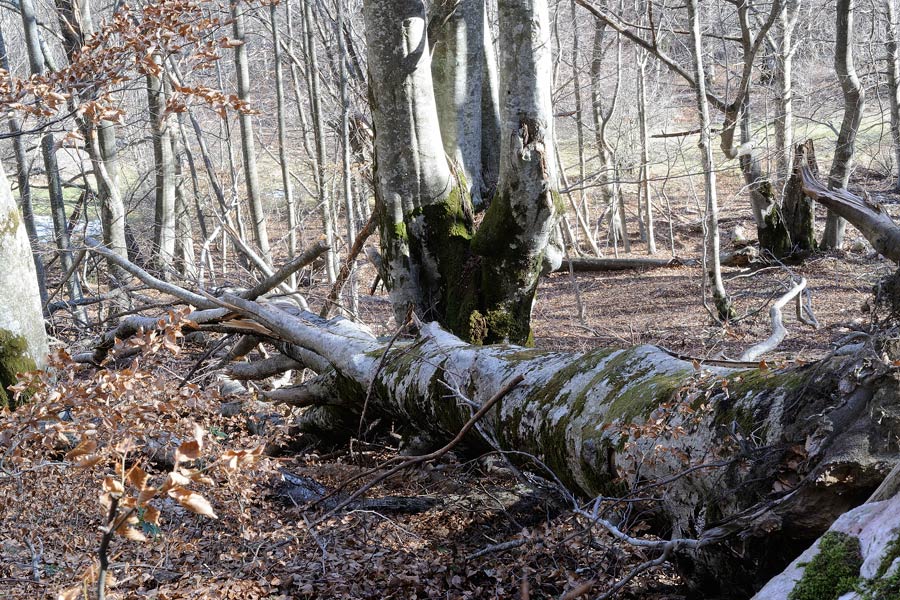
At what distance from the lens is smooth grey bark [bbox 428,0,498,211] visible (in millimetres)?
6527

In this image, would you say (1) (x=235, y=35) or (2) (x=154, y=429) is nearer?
(2) (x=154, y=429)

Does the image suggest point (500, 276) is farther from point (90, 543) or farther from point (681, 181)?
point (681, 181)

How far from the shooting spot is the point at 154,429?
126 inches

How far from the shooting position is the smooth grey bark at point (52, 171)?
907 centimetres

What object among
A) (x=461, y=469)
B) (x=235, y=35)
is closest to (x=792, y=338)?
(x=461, y=469)

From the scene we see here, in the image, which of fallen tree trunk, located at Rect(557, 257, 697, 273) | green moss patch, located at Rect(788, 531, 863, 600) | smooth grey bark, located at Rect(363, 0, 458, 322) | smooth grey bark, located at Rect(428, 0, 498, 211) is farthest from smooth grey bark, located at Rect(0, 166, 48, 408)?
fallen tree trunk, located at Rect(557, 257, 697, 273)

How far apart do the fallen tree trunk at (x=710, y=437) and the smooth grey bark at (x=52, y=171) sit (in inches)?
280

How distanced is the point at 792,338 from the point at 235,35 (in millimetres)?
9735

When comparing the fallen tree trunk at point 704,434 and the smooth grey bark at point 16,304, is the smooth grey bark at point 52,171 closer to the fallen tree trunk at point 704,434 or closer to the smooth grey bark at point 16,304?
the smooth grey bark at point 16,304

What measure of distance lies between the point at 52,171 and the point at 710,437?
10.7m

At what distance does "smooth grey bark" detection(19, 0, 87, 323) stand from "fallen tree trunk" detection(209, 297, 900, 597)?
711 cm

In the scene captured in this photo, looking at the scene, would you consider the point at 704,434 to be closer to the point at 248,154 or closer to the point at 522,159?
the point at 522,159

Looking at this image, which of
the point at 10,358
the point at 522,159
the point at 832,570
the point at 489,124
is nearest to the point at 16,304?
the point at 10,358

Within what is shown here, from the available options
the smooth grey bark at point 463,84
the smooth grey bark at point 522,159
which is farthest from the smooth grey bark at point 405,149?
the smooth grey bark at point 463,84
